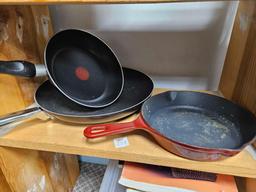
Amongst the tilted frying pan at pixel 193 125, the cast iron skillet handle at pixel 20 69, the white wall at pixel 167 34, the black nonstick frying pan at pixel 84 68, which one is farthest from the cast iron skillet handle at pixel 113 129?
the white wall at pixel 167 34

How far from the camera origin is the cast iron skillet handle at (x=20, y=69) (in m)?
0.51

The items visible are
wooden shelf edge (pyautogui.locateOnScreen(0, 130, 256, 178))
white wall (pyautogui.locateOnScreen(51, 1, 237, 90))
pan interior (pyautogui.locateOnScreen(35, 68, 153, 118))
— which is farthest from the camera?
white wall (pyautogui.locateOnScreen(51, 1, 237, 90))

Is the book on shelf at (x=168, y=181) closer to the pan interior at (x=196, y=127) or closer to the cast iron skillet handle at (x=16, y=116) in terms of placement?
the pan interior at (x=196, y=127)

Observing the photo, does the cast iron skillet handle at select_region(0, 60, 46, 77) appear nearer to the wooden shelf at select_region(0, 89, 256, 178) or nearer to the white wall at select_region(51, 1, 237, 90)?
the wooden shelf at select_region(0, 89, 256, 178)

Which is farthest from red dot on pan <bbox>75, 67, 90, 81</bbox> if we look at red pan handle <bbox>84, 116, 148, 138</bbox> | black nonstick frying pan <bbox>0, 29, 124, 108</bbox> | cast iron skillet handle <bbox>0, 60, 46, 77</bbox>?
red pan handle <bbox>84, 116, 148, 138</bbox>

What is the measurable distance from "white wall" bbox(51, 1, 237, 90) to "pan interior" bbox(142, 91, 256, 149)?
0.58 feet

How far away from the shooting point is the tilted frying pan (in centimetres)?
46

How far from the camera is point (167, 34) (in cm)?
72

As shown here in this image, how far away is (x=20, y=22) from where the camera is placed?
0.63 metres

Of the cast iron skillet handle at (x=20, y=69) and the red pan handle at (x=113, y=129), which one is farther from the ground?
the cast iron skillet handle at (x=20, y=69)

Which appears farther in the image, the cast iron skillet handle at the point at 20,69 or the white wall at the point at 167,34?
the white wall at the point at 167,34

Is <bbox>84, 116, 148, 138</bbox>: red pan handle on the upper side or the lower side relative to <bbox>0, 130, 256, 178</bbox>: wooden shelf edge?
upper

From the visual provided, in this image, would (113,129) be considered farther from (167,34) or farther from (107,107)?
(167,34)

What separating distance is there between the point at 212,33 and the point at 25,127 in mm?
633
